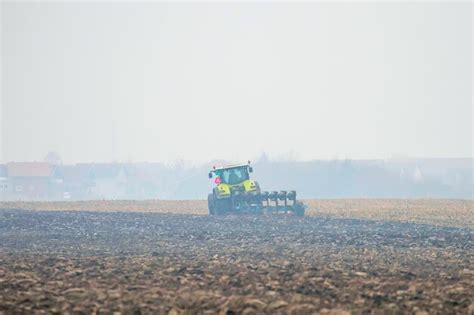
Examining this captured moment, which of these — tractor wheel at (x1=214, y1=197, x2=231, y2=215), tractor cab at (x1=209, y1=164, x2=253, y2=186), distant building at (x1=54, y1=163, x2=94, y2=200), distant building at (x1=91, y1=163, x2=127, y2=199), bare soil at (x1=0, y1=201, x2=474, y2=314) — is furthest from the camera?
distant building at (x1=91, y1=163, x2=127, y2=199)

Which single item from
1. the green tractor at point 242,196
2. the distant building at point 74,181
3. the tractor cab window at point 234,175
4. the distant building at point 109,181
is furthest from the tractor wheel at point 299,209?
the distant building at point 109,181

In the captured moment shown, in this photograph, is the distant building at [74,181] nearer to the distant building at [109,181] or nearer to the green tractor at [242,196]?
the distant building at [109,181]

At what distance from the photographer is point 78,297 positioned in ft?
43.0

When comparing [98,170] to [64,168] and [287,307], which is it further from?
[287,307]

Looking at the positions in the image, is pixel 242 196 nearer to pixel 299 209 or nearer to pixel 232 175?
pixel 232 175

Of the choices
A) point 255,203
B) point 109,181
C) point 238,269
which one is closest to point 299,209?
point 255,203

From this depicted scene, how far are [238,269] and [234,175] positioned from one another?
2262 centimetres

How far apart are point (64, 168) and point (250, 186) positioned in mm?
100684

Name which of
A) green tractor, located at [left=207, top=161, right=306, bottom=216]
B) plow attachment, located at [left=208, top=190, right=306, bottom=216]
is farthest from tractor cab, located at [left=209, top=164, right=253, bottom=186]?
plow attachment, located at [left=208, top=190, right=306, bottom=216]

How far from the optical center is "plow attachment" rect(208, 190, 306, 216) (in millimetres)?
37281

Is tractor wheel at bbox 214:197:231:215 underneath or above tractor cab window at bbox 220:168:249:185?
underneath

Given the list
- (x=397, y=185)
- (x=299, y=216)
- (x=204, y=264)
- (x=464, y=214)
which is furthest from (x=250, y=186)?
(x=397, y=185)

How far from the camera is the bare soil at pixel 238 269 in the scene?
1262 centimetres

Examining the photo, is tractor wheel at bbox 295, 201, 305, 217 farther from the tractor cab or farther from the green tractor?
the tractor cab
